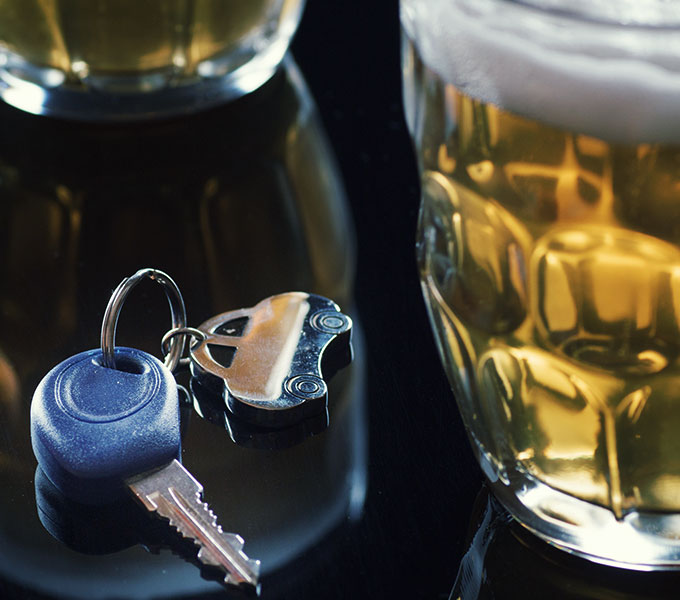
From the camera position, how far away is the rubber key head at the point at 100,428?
515mm

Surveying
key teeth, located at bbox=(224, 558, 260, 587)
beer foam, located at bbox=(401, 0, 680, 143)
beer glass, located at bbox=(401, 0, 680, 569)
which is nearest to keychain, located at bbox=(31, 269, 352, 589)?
key teeth, located at bbox=(224, 558, 260, 587)

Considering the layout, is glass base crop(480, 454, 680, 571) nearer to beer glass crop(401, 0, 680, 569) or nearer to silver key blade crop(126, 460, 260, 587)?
beer glass crop(401, 0, 680, 569)

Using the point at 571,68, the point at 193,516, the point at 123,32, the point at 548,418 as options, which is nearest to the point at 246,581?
the point at 193,516

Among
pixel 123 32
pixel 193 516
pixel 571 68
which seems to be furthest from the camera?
pixel 123 32

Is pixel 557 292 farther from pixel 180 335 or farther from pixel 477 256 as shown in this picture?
pixel 180 335

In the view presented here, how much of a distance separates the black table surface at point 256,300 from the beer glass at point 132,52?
0.08 ft

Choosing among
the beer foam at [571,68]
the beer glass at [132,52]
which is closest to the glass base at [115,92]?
the beer glass at [132,52]

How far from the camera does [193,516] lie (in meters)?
0.51

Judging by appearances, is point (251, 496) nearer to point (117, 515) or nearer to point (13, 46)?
point (117, 515)

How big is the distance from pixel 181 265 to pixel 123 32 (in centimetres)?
18

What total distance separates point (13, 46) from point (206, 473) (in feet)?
1.26

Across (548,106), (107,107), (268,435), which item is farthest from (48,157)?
(548,106)

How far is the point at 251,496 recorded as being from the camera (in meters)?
0.54

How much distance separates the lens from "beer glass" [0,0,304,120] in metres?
0.77
